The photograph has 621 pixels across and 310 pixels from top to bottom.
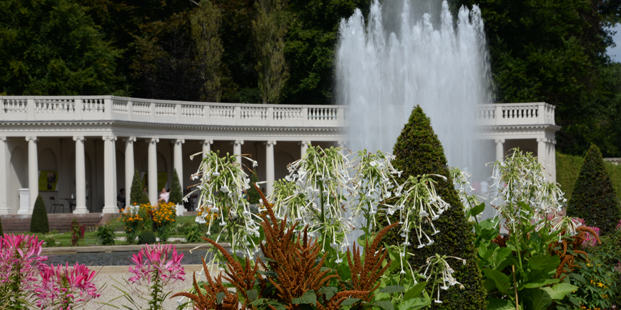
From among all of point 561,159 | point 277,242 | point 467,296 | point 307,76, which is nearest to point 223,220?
point 277,242

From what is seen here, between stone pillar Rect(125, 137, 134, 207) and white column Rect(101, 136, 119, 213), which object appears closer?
white column Rect(101, 136, 119, 213)

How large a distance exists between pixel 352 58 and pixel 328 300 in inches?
1312

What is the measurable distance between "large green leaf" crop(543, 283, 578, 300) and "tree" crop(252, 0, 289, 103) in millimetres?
41887

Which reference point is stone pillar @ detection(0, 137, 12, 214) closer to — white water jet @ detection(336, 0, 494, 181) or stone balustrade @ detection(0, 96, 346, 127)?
stone balustrade @ detection(0, 96, 346, 127)

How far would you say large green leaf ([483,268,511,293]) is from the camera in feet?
22.0

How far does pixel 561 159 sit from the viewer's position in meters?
43.8

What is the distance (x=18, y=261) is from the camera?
4488 millimetres

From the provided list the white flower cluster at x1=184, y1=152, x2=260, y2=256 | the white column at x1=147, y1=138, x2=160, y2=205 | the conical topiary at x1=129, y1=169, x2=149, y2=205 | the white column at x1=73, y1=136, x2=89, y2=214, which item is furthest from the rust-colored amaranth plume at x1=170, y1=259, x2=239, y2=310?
the white column at x1=147, y1=138, x2=160, y2=205

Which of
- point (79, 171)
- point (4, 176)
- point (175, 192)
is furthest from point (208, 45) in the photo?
point (4, 176)

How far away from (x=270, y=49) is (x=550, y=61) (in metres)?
20.2

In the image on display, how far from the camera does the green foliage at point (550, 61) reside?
1850 inches

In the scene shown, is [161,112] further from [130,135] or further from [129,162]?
[129,162]

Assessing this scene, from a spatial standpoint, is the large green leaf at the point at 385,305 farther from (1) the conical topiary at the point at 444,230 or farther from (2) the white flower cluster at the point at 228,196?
(1) the conical topiary at the point at 444,230

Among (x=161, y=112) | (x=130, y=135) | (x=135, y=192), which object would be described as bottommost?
(x=135, y=192)
